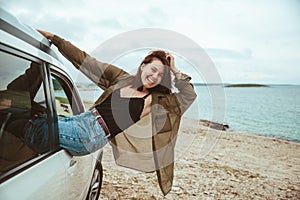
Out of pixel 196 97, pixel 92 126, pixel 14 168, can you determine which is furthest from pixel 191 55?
pixel 14 168

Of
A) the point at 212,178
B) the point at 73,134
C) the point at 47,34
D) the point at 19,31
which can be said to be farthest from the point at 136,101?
the point at 212,178

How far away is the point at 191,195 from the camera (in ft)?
11.2

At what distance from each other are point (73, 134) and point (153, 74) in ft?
2.42

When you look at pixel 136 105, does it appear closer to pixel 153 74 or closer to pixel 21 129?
pixel 153 74

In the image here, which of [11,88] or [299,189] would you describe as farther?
[299,189]

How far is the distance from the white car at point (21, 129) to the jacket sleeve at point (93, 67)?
14.8 inches

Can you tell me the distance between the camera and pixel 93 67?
2.17 meters

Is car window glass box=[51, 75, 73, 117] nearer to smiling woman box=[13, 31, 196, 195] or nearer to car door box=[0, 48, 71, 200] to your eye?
smiling woman box=[13, 31, 196, 195]

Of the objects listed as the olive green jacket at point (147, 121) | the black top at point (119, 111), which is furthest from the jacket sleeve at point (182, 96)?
the black top at point (119, 111)

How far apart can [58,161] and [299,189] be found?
11.8 ft

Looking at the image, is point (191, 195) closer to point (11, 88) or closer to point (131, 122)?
point (131, 122)

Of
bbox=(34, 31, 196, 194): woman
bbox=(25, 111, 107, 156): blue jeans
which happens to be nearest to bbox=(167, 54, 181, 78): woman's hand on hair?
bbox=(34, 31, 196, 194): woman

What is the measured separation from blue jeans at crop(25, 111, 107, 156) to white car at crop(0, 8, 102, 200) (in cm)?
3

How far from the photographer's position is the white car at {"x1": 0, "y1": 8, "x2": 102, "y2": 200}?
3.13ft
